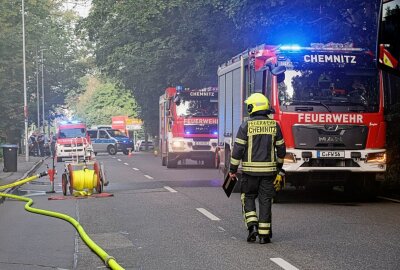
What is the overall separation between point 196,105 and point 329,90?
13976 mm

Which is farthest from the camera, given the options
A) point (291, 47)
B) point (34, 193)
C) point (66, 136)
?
point (66, 136)

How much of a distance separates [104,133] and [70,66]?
21.8 metres

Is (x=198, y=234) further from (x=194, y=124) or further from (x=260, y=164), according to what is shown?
(x=194, y=124)

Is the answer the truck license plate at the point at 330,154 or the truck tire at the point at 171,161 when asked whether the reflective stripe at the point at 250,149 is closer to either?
the truck license plate at the point at 330,154

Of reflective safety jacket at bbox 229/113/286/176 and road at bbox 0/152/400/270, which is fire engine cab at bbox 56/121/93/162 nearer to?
road at bbox 0/152/400/270

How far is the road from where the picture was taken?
8.52m

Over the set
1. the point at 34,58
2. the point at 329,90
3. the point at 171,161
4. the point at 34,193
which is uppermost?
the point at 34,58

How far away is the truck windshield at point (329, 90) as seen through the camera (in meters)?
14.2

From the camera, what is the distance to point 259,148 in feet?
32.2

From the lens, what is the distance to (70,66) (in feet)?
240

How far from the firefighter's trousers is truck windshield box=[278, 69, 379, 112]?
4607 mm

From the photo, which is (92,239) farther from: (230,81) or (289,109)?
(230,81)

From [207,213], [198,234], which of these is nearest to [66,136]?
[207,213]

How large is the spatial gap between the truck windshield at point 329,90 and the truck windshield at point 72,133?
27.4 meters
